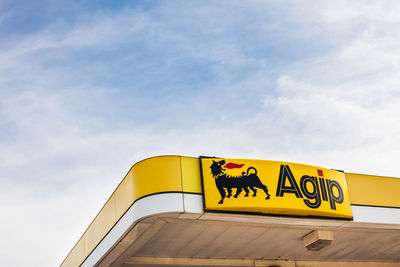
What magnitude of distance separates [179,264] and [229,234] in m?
2.88

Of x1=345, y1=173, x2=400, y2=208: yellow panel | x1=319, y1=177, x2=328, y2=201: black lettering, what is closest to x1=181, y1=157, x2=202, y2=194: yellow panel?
x1=319, y1=177, x2=328, y2=201: black lettering

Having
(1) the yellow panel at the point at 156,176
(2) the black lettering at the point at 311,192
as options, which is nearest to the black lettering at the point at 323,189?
(2) the black lettering at the point at 311,192

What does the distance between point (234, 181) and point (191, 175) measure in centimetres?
124

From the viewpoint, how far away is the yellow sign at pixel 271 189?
13125 millimetres

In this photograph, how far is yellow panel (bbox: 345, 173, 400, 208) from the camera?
49.9 ft

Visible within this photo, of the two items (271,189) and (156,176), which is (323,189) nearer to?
(271,189)

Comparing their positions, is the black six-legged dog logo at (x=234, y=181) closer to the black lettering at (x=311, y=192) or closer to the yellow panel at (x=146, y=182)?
the yellow panel at (x=146, y=182)

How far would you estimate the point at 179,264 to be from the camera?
666 inches

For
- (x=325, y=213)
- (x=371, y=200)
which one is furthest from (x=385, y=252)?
(x=325, y=213)

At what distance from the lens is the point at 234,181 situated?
1337cm

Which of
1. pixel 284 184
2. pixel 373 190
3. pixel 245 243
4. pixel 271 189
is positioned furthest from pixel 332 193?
pixel 245 243

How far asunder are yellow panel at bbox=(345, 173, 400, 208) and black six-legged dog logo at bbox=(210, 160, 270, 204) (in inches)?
137

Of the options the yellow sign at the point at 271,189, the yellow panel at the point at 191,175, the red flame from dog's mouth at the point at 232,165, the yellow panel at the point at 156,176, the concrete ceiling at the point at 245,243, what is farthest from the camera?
the concrete ceiling at the point at 245,243

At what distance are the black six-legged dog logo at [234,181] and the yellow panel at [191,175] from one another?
18.0 inches
